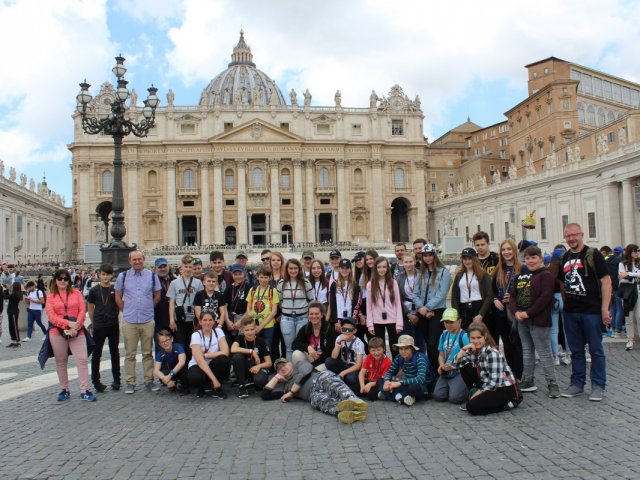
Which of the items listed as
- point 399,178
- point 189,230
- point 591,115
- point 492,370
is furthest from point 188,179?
point 492,370

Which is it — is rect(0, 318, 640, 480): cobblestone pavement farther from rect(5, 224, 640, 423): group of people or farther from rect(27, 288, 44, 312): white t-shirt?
rect(27, 288, 44, 312): white t-shirt

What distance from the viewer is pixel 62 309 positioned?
8.13m

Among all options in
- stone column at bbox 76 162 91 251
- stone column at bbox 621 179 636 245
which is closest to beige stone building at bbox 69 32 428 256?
stone column at bbox 76 162 91 251

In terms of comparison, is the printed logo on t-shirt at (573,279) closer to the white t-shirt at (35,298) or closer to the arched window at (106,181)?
the white t-shirt at (35,298)

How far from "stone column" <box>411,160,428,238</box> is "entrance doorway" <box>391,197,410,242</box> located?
1751 millimetres

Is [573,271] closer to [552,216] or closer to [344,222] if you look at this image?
[552,216]

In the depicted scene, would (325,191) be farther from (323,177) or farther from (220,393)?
(220,393)

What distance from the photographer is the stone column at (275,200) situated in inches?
2383

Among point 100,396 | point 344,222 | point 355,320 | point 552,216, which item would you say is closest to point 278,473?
point 355,320

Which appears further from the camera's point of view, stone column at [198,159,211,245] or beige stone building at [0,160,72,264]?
stone column at [198,159,211,245]

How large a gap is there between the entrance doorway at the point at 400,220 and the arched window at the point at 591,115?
21.9 m

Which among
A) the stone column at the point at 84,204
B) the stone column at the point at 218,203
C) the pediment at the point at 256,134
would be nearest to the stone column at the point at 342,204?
the pediment at the point at 256,134

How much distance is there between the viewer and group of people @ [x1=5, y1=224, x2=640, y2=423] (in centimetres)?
736

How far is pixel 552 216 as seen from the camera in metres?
39.6
